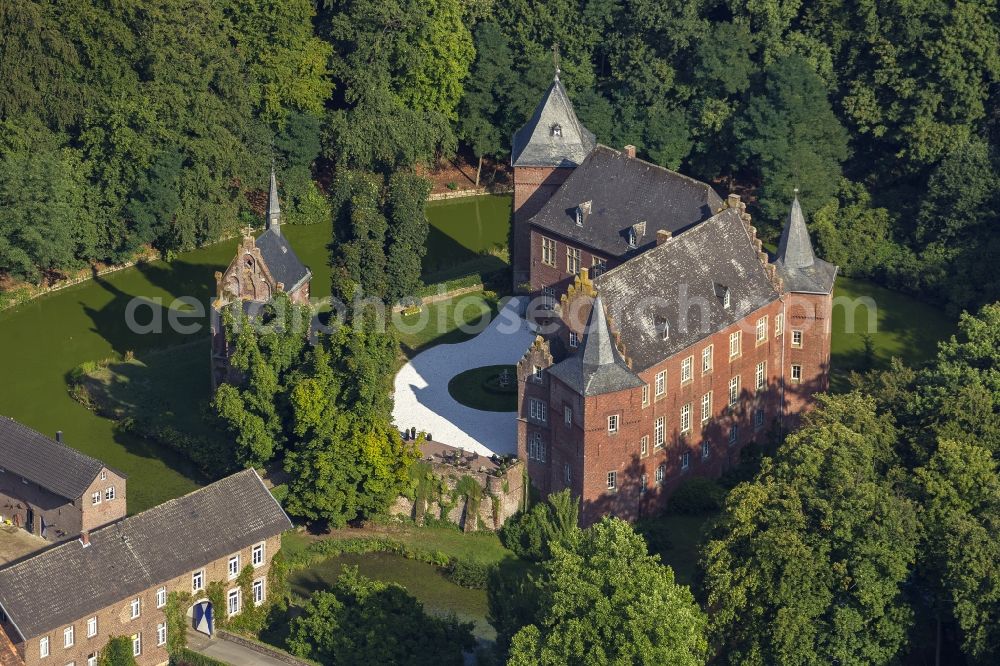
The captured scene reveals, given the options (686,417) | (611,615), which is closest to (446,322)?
(686,417)

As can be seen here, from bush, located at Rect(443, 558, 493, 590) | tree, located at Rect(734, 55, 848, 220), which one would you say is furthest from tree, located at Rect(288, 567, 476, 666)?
tree, located at Rect(734, 55, 848, 220)

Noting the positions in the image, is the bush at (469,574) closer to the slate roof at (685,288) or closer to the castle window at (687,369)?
the slate roof at (685,288)

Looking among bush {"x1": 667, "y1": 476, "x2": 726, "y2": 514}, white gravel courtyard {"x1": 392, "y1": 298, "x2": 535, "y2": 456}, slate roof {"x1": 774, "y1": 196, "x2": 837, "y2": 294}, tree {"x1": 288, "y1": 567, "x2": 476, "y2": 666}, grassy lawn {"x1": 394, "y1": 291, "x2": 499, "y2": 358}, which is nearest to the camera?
tree {"x1": 288, "y1": 567, "x2": 476, "y2": 666}

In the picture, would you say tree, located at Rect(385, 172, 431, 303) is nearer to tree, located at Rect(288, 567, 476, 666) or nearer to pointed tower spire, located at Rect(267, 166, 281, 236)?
pointed tower spire, located at Rect(267, 166, 281, 236)

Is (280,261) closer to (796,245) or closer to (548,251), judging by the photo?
(548,251)

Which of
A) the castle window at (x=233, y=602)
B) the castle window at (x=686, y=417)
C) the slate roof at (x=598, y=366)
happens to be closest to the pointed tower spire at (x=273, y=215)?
the slate roof at (x=598, y=366)
